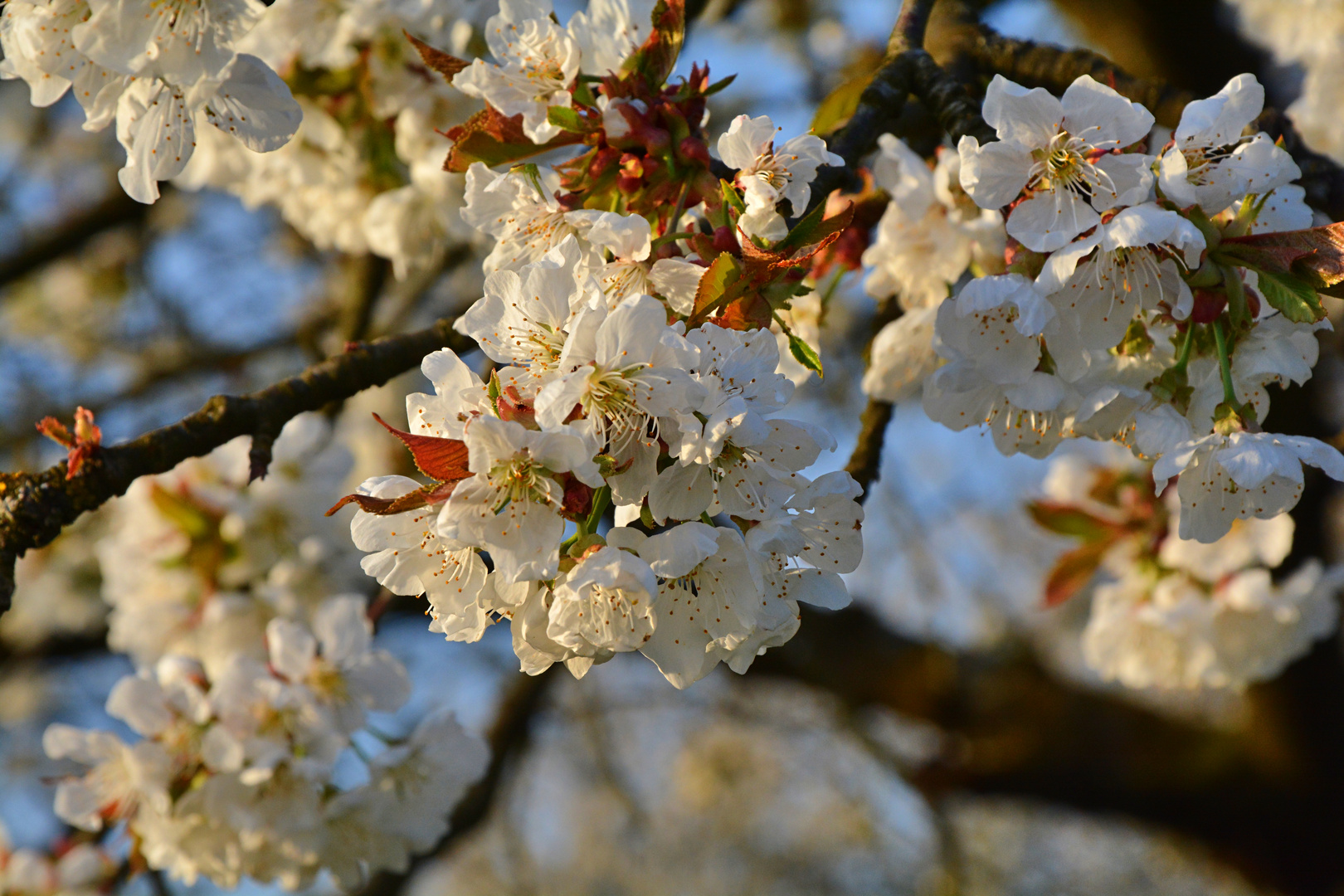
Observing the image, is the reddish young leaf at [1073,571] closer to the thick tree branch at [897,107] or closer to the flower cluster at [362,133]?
the thick tree branch at [897,107]

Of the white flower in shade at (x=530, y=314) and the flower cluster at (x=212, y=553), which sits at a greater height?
the white flower in shade at (x=530, y=314)

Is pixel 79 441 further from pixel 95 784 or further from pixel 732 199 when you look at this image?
pixel 95 784

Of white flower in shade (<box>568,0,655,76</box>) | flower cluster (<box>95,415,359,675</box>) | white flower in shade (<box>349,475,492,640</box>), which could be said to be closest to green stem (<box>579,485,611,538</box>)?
white flower in shade (<box>349,475,492,640</box>)

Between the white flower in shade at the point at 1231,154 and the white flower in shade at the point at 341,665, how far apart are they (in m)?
1.37

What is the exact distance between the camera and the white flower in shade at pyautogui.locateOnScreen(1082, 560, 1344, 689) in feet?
6.79

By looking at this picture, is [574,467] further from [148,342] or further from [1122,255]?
[148,342]

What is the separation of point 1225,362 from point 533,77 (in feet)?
2.62

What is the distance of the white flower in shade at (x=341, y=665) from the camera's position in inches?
65.2

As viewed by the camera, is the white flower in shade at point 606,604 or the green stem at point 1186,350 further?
the green stem at point 1186,350

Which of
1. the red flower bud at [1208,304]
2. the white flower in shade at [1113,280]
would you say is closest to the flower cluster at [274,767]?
the white flower in shade at [1113,280]

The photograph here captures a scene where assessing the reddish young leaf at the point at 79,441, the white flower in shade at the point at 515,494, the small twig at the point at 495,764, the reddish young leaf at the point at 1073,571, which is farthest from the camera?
the small twig at the point at 495,764

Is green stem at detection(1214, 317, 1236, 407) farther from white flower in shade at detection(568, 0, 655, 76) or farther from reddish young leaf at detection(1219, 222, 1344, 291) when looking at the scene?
white flower in shade at detection(568, 0, 655, 76)

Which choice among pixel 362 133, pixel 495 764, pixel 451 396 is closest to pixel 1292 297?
pixel 451 396

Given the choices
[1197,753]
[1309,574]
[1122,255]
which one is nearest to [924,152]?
[1122,255]
